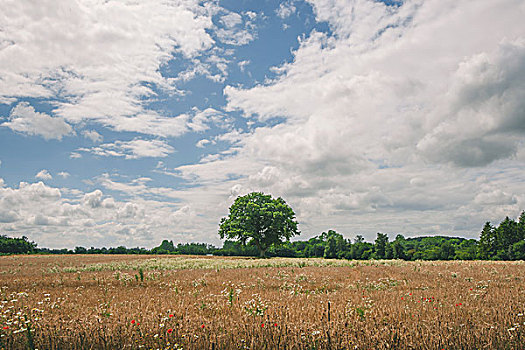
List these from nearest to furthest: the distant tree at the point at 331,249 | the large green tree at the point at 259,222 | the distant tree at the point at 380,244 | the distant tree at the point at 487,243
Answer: the large green tree at the point at 259,222 < the distant tree at the point at 487,243 < the distant tree at the point at 380,244 < the distant tree at the point at 331,249

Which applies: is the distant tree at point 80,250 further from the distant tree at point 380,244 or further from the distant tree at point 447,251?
the distant tree at point 447,251

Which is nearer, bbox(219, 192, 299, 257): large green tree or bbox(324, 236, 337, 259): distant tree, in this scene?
bbox(219, 192, 299, 257): large green tree

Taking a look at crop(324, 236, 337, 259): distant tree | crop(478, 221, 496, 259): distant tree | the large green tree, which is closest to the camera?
the large green tree

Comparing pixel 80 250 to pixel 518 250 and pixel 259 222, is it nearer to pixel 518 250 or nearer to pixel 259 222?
pixel 259 222

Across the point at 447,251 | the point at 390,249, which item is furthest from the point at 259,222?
the point at 447,251

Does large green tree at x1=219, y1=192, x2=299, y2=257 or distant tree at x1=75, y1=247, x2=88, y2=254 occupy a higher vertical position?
large green tree at x1=219, y1=192, x2=299, y2=257

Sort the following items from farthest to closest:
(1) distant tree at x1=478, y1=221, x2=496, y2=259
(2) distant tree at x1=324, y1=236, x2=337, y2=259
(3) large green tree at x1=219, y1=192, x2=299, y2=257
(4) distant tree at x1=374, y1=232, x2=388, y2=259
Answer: (2) distant tree at x1=324, y1=236, x2=337, y2=259 → (4) distant tree at x1=374, y1=232, x2=388, y2=259 → (1) distant tree at x1=478, y1=221, x2=496, y2=259 → (3) large green tree at x1=219, y1=192, x2=299, y2=257

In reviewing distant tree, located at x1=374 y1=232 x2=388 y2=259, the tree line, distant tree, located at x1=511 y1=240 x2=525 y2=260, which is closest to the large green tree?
the tree line

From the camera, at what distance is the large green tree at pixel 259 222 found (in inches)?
1951

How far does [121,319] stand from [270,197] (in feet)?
155

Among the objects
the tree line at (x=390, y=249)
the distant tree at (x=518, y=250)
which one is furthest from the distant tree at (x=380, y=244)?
the distant tree at (x=518, y=250)

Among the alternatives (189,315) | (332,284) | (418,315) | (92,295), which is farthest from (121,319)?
(332,284)

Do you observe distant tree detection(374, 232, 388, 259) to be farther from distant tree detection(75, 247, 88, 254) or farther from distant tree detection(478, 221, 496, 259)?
distant tree detection(75, 247, 88, 254)

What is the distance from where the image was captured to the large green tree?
49.6m
